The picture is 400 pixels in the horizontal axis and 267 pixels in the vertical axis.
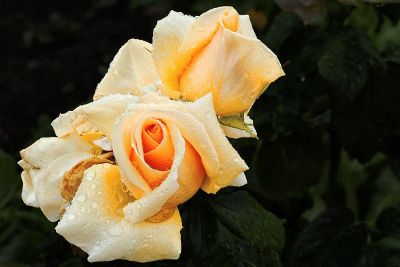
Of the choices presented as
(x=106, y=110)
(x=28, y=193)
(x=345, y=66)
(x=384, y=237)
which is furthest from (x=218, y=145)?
(x=384, y=237)

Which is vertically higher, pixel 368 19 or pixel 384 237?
pixel 368 19

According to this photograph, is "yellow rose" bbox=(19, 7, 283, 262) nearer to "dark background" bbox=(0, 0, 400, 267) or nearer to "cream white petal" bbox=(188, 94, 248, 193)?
"cream white petal" bbox=(188, 94, 248, 193)

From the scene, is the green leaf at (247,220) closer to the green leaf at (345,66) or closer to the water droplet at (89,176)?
the water droplet at (89,176)

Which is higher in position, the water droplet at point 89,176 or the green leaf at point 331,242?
the water droplet at point 89,176

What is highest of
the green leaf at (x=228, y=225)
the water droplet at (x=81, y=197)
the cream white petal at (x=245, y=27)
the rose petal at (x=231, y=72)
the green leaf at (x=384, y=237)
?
the cream white petal at (x=245, y=27)

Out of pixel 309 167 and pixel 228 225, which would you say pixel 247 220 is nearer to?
pixel 228 225

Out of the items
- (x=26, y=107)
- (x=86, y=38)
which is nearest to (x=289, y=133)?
(x=26, y=107)

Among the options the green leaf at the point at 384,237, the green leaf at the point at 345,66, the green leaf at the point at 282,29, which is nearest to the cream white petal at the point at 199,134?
the green leaf at the point at 345,66
